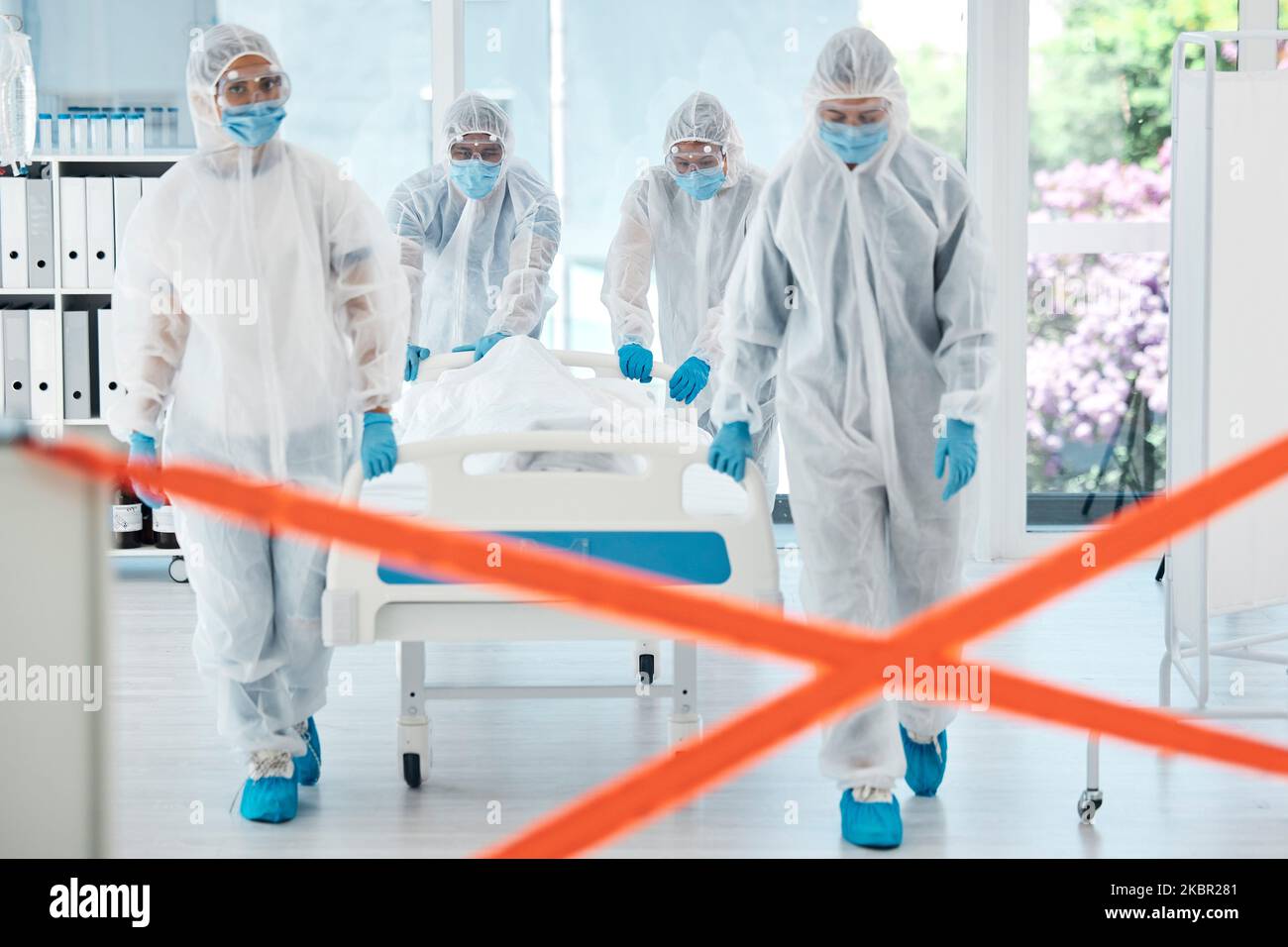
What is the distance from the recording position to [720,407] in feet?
9.02

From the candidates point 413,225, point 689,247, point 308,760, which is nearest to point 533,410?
point 308,760

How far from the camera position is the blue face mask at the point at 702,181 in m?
3.94

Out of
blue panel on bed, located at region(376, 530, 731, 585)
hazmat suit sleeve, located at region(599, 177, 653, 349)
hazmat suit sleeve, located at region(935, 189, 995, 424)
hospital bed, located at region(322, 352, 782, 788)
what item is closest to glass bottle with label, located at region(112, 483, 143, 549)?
hazmat suit sleeve, located at region(599, 177, 653, 349)

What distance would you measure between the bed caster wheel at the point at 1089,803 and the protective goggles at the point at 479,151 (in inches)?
90.2

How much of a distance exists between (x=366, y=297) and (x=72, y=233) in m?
2.82

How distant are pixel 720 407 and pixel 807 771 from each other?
34.2 inches

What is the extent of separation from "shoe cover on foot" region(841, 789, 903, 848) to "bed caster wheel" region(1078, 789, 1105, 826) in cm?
37

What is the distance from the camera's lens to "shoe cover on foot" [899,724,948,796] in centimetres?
291

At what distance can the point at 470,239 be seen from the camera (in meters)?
→ 4.22

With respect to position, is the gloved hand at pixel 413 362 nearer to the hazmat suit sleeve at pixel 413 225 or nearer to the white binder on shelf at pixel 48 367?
the hazmat suit sleeve at pixel 413 225

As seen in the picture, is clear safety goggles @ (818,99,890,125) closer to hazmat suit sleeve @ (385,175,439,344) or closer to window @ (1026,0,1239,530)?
hazmat suit sleeve @ (385,175,439,344)
